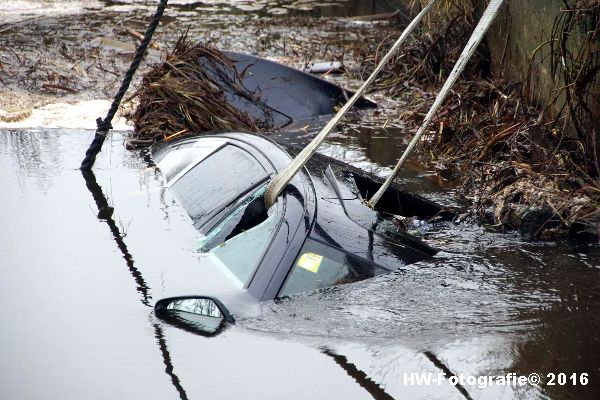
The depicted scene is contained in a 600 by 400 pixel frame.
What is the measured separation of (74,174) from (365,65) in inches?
212

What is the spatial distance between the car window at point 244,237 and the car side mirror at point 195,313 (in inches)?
9.3

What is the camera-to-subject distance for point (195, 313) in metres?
5.07

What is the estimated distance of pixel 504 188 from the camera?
7008mm

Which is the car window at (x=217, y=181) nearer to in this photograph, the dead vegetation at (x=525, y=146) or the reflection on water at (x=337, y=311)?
the reflection on water at (x=337, y=311)

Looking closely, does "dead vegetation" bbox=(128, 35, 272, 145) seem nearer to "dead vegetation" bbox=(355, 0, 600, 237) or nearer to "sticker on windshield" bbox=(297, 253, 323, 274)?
"dead vegetation" bbox=(355, 0, 600, 237)

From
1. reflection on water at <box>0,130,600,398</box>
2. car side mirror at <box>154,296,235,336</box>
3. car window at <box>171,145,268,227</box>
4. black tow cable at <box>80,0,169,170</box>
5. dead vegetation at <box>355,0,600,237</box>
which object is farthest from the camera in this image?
black tow cable at <box>80,0,169,170</box>

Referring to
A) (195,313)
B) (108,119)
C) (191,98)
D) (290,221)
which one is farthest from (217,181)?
(191,98)

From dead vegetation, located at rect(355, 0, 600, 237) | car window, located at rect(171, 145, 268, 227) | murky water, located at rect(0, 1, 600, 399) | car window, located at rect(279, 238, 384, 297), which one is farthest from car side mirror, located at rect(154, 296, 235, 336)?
dead vegetation, located at rect(355, 0, 600, 237)

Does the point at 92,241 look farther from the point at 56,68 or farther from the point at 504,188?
the point at 56,68

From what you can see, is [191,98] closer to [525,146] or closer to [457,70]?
[525,146]

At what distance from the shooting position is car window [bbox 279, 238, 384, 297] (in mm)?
4945

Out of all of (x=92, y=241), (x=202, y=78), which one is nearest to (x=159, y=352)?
Answer: (x=92, y=241)

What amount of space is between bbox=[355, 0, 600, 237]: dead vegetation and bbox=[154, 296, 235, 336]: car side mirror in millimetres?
2523

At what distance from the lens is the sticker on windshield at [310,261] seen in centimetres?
497
